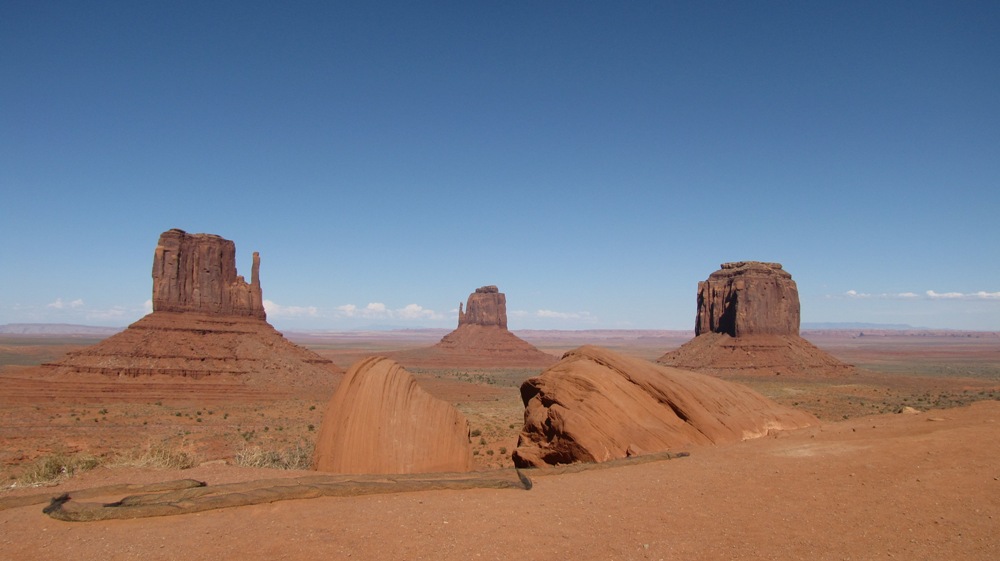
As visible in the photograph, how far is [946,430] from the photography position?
11.6 metres

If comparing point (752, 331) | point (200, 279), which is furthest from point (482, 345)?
point (200, 279)

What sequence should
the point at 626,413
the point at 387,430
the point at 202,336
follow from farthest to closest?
the point at 202,336 → the point at 626,413 → the point at 387,430

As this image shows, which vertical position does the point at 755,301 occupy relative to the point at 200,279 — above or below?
below

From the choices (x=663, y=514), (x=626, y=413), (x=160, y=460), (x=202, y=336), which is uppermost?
(x=202, y=336)

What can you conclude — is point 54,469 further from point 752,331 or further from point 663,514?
point 752,331

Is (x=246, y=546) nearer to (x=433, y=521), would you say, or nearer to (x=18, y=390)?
(x=433, y=521)

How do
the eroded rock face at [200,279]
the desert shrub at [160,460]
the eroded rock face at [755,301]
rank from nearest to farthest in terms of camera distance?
the desert shrub at [160,460], the eroded rock face at [200,279], the eroded rock face at [755,301]

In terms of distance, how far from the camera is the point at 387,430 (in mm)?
12984

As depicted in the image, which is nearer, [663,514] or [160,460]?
[663,514]

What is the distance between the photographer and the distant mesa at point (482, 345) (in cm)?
10788

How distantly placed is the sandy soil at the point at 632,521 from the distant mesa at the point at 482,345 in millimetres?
94481

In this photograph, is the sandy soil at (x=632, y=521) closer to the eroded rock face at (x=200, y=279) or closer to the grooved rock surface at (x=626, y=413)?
the grooved rock surface at (x=626, y=413)

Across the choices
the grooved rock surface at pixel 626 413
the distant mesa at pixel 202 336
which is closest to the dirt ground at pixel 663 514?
the grooved rock surface at pixel 626 413

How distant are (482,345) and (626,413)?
104796 mm
